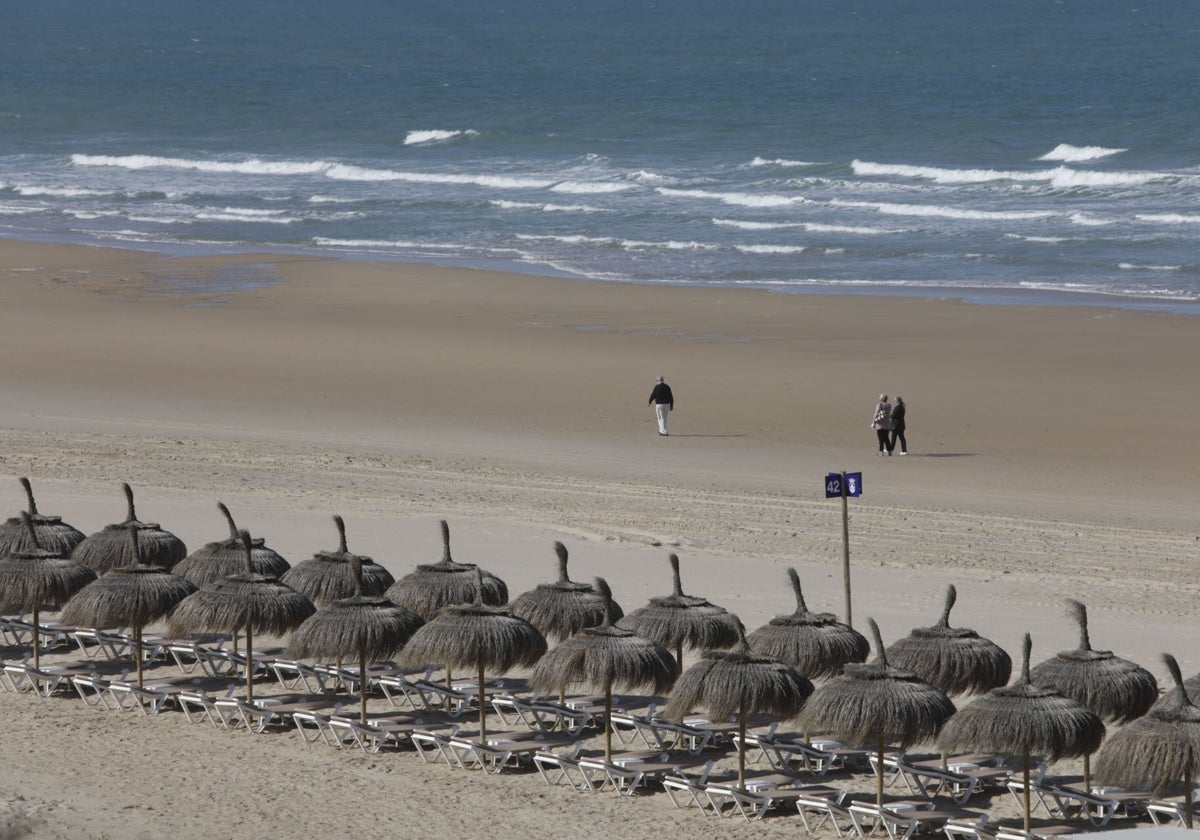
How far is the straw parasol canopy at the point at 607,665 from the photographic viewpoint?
13461 millimetres

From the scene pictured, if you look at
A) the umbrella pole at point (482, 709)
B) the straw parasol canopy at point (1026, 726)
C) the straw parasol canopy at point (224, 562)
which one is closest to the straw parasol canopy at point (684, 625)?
the umbrella pole at point (482, 709)

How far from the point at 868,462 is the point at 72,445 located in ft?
34.5

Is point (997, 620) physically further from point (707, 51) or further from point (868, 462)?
point (707, 51)

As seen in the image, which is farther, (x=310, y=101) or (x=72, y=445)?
(x=310, y=101)

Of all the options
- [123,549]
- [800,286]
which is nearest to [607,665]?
[123,549]

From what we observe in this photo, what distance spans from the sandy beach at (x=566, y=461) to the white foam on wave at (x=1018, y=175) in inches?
883

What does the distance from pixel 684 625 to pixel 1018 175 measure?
153ft

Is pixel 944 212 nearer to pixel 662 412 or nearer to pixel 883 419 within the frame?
pixel 662 412

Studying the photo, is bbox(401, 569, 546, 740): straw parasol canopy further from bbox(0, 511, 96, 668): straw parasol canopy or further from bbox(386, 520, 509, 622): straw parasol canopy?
bbox(0, 511, 96, 668): straw parasol canopy

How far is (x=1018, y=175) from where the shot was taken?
58750mm

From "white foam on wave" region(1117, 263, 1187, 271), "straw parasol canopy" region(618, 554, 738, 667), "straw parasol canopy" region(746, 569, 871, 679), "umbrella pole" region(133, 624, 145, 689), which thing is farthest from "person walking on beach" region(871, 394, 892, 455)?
"white foam on wave" region(1117, 263, 1187, 271)

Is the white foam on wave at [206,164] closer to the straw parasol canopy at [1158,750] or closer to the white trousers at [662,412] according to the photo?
the white trousers at [662,412]

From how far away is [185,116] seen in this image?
9112 cm

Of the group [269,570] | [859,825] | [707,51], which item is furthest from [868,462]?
[707,51]
